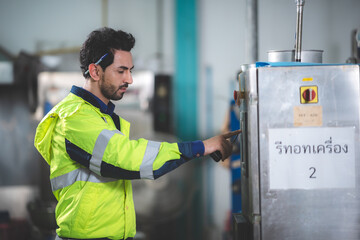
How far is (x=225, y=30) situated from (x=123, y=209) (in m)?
2.93

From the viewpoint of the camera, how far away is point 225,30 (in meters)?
4.29

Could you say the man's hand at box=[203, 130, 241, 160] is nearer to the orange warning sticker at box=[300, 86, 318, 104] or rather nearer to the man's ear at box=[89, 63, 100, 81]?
the orange warning sticker at box=[300, 86, 318, 104]

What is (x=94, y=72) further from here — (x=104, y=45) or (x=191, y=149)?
(x=191, y=149)

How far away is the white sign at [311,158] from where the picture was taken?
1.57m

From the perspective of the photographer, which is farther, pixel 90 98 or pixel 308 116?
pixel 90 98

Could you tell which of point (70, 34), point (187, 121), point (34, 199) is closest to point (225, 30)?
point (187, 121)

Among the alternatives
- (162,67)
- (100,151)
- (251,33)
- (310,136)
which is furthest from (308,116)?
(162,67)

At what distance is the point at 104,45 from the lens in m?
1.75

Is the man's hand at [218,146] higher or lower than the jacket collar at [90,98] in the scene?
lower

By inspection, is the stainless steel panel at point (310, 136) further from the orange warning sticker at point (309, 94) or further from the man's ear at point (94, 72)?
the man's ear at point (94, 72)

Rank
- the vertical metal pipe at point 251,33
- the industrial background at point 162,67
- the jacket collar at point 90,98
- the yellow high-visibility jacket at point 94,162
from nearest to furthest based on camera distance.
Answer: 1. the yellow high-visibility jacket at point 94,162
2. the jacket collar at point 90,98
3. the vertical metal pipe at point 251,33
4. the industrial background at point 162,67

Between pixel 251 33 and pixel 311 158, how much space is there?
2.09 m

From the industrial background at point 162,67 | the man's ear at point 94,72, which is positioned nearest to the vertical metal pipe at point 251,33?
the industrial background at point 162,67

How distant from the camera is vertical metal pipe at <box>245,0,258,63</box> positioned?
343cm
